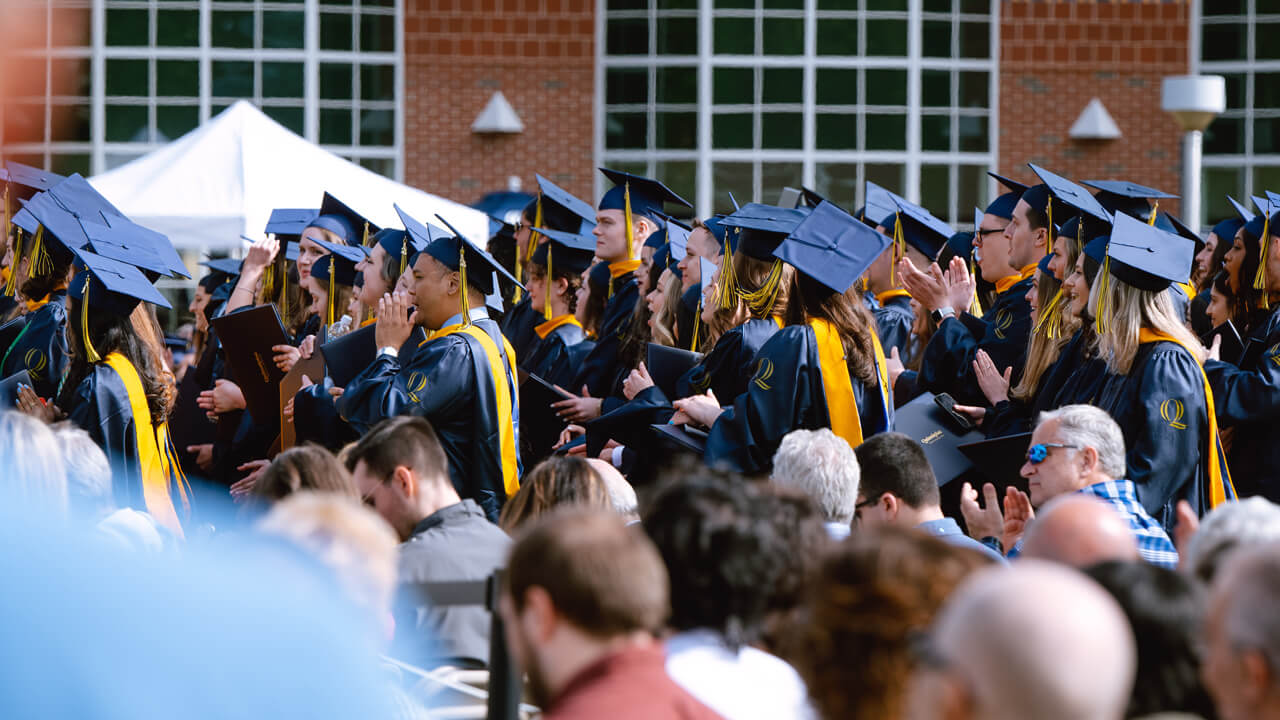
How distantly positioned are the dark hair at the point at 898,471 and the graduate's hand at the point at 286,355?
313cm

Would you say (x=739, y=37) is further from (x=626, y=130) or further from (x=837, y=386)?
(x=837, y=386)

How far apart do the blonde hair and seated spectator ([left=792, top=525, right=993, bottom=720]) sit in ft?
9.53

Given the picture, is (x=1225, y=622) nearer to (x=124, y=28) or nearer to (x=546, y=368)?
(x=546, y=368)

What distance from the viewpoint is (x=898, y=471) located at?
13.3 ft

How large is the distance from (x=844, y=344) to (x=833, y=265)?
289mm

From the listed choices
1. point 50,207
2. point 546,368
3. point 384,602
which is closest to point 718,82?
point 546,368

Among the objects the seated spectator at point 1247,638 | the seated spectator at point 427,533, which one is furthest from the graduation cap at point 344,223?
the seated spectator at point 1247,638

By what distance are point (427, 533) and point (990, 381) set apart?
8.76 feet

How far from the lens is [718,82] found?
1531cm

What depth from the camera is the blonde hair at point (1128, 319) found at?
15.8 ft

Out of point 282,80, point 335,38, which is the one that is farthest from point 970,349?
point 282,80

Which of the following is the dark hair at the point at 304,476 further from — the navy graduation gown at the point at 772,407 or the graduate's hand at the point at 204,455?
the graduate's hand at the point at 204,455

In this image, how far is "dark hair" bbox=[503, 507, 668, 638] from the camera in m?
2.12

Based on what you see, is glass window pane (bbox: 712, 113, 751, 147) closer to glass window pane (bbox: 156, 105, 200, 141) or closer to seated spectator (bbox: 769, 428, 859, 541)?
glass window pane (bbox: 156, 105, 200, 141)
